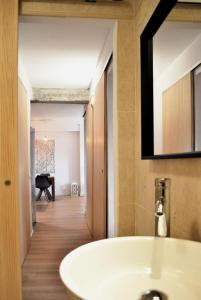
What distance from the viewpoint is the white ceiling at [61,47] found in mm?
1822

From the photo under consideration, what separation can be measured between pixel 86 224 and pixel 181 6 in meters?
4.12

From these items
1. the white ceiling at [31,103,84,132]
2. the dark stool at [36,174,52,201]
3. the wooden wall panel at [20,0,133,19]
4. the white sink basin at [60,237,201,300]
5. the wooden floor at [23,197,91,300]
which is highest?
the white ceiling at [31,103,84,132]

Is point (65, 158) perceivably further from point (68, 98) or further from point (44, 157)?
point (68, 98)

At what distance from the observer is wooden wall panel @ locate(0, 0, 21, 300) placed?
1.44m

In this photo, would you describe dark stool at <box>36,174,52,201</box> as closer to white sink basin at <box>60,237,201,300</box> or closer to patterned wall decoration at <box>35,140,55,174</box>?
patterned wall decoration at <box>35,140,55,174</box>

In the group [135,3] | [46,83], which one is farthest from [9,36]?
[46,83]

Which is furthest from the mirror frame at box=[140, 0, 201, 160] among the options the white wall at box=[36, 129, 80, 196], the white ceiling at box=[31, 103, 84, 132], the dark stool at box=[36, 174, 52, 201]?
the white wall at box=[36, 129, 80, 196]

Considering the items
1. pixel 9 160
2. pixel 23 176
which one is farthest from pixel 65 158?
pixel 9 160

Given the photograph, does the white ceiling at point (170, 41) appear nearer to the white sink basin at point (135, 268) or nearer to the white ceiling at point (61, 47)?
the white ceiling at point (61, 47)

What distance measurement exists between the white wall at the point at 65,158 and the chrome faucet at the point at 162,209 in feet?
25.7

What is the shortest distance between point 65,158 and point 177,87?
7902 millimetres

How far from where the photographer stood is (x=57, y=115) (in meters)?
6.73

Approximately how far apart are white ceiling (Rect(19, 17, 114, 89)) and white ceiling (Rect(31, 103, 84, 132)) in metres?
1.70

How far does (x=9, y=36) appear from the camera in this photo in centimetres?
145
